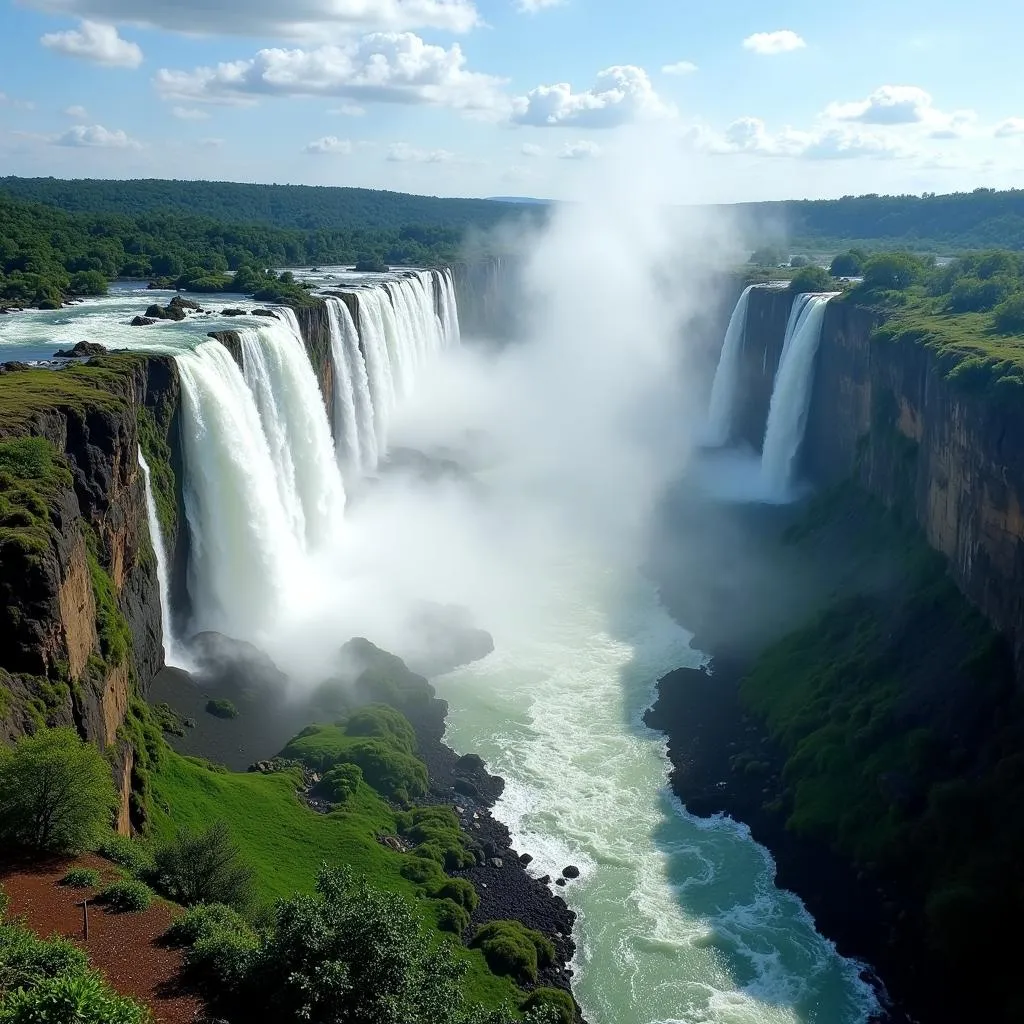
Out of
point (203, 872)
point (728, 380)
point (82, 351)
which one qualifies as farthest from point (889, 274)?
point (203, 872)

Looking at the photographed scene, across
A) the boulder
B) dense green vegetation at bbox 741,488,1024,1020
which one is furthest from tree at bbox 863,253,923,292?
the boulder

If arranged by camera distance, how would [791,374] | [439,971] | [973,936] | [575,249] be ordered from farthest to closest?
[575,249]
[791,374]
[973,936]
[439,971]

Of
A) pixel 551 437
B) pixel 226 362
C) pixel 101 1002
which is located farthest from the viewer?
pixel 551 437

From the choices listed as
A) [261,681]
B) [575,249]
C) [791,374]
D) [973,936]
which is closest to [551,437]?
[791,374]

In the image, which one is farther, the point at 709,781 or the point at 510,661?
the point at 510,661

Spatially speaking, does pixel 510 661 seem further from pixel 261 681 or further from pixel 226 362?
pixel 226 362

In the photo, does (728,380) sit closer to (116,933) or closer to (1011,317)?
(1011,317)

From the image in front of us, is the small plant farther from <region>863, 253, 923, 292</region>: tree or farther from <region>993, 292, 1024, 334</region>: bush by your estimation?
<region>863, 253, 923, 292</region>: tree
